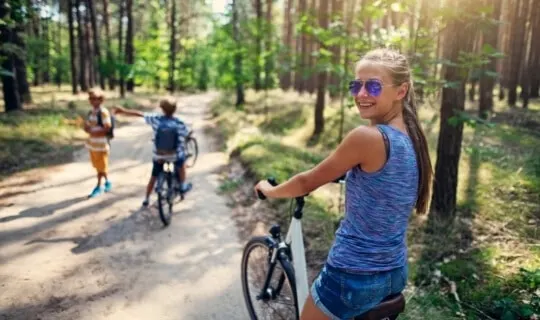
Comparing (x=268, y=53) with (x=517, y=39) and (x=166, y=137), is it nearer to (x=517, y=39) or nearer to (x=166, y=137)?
(x=517, y=39)

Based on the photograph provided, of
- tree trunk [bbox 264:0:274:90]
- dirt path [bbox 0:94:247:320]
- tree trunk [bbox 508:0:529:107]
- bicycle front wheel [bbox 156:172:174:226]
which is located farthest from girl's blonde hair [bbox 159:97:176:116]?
tree trunk [bbox 508:0:529:107]

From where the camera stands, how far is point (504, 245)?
5453mm

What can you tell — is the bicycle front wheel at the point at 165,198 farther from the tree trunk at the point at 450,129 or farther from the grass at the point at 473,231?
the tree trunk at the point at 450,129

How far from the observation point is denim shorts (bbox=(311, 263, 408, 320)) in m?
2.26

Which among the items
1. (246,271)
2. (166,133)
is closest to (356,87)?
(246,271)

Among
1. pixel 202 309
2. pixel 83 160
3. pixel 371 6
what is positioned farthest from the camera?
pixel 83 160

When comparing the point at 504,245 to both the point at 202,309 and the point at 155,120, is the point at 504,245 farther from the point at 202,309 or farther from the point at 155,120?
the point at 155,120

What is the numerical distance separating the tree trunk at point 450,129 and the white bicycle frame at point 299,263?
11.4 feet

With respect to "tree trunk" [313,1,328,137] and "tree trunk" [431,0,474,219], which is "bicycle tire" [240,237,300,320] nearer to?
"tree trunk" [431,0,474,219]

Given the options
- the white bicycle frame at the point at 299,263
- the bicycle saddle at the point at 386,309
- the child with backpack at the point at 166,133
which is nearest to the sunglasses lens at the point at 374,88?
the bicycle saddle at the point at 386,309

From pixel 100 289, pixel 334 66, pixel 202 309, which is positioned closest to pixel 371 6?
pixel 334 66

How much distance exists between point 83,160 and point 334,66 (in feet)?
23.2

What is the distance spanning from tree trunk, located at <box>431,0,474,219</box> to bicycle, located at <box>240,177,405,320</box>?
3.43m

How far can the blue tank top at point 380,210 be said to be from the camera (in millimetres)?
2092
